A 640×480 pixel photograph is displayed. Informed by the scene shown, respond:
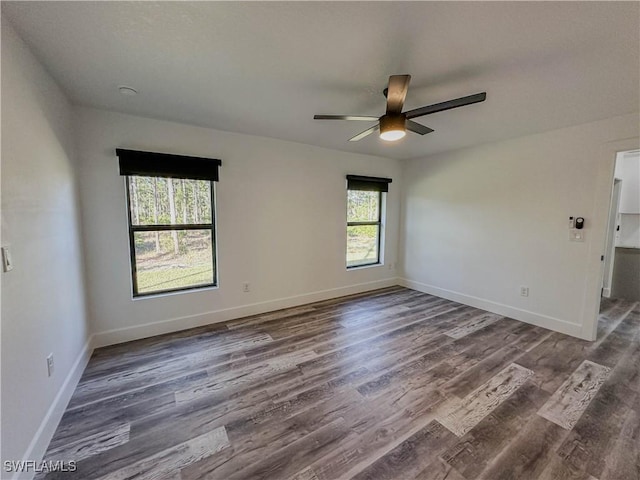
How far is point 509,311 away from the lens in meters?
3.61

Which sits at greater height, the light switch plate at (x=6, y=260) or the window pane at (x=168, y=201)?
the window pane at (x=168, y=201)

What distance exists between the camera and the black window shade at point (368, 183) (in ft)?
14.3

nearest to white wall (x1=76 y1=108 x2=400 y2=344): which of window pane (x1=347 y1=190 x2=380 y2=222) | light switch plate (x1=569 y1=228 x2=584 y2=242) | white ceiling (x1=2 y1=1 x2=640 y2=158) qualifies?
window pane (x1=347 y1=190 x2=380 y2=222)

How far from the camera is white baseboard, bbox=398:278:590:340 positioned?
3.12 m

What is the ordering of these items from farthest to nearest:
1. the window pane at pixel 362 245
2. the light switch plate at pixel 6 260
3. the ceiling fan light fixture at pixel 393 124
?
the window pane at pixel 362 245
the ceiling fan light fixture at pixel 393 124
the light switch plate at pixel 6 260

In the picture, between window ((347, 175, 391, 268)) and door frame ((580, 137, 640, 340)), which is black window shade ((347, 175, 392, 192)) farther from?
door frame ((580, 137, 640, 340))

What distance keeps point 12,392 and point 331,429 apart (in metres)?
1.73

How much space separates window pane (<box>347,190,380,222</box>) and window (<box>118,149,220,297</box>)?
227 centimetres

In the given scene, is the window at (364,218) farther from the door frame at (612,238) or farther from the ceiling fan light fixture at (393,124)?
the door frame at (612,238)

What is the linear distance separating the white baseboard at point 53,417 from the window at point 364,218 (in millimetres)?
3571

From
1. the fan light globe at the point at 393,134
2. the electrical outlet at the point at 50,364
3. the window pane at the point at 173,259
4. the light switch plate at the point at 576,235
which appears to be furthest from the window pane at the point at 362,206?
the electrical outlet at the point at 50,364

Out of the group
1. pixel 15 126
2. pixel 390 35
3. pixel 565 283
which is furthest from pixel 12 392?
pixel 565 283

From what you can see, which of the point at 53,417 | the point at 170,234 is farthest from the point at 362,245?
the point at 53,417

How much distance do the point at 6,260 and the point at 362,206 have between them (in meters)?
4.21
